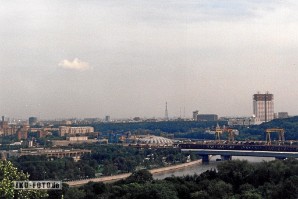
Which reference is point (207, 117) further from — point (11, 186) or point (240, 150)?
point (11, 186)

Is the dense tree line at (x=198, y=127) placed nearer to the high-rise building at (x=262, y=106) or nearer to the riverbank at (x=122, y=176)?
the high-rise building at (x=262, y=106)

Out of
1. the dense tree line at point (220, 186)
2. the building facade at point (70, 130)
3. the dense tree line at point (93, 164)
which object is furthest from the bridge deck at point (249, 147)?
the building facade at point (70, 130)

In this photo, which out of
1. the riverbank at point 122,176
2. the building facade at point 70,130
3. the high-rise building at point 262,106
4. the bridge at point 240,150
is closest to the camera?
the riverbank at point 122,176

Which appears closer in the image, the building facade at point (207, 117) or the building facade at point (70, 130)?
the building facade at point (70, 130)

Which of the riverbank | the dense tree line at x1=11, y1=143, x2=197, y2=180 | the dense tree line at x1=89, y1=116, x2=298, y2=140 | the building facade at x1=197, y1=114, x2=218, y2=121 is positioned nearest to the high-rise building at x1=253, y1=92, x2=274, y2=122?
the dense tree line at x1=89, y1=116, x2=298, y2=140

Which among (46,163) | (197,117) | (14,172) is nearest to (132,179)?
(14,172)

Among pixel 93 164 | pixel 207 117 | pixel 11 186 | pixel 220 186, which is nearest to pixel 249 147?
pixel 93 164
